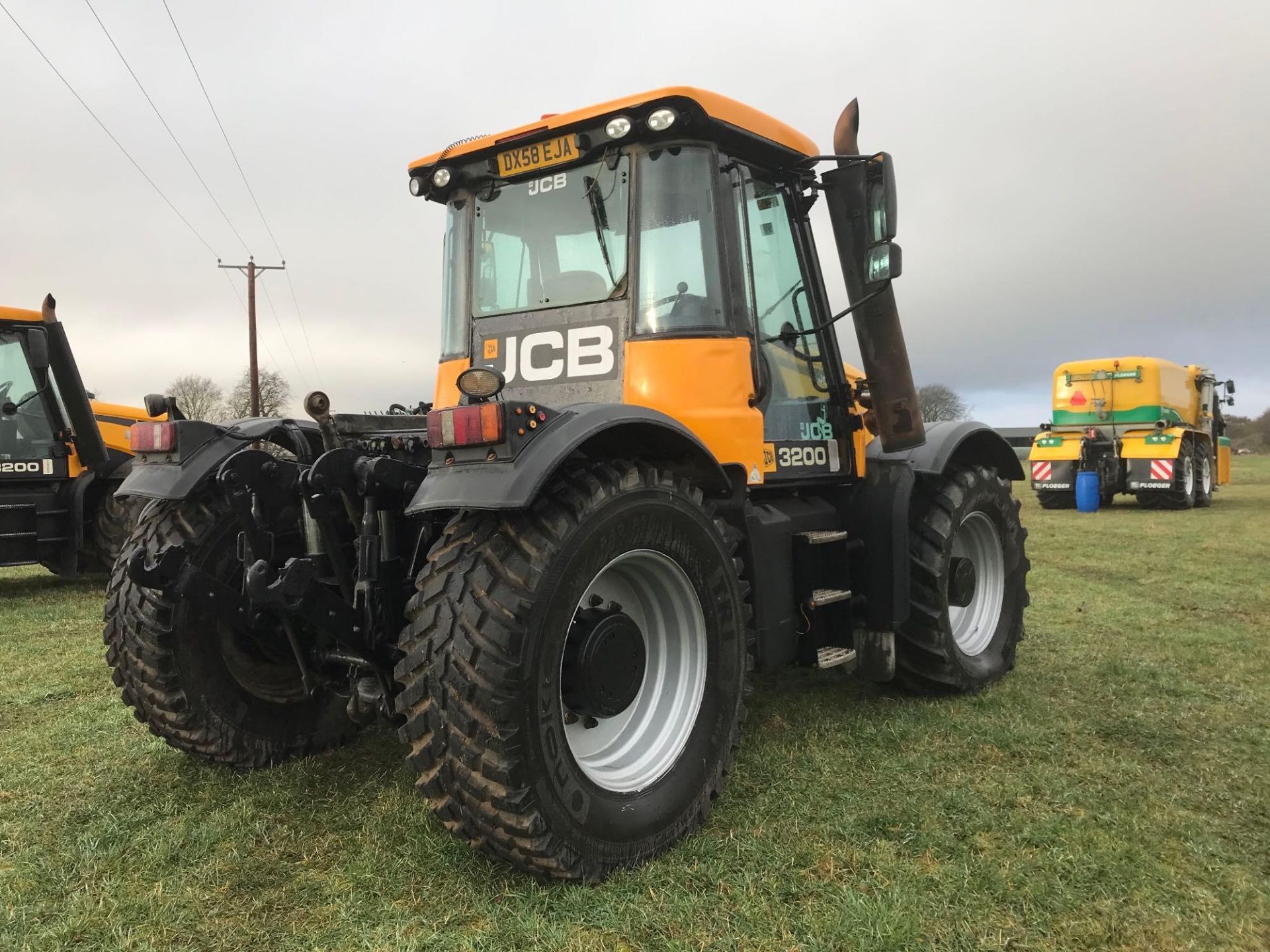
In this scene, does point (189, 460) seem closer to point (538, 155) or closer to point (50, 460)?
point (538, 155)

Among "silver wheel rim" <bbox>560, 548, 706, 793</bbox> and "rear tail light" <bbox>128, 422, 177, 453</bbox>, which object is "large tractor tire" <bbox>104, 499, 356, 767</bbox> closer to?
"rear tail light" <bbox>128, 422, 177, 453</bbox>

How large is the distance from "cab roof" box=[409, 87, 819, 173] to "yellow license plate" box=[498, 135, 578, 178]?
0.05m

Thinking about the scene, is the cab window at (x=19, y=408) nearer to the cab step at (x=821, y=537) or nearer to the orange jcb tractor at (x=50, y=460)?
the orange jcb tractor at (x=50, y=460)

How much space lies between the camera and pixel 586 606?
9.32 feet

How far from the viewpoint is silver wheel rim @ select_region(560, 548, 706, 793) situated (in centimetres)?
287

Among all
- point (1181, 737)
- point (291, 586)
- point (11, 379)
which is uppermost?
point (11, 379)

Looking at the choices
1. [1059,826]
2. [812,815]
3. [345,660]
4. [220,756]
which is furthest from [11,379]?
[1059,826]

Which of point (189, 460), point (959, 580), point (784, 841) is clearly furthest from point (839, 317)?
point (189, 460)

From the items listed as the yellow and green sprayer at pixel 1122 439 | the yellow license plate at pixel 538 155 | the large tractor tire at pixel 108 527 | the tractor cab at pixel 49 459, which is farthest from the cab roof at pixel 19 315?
the yellow and green sprayer at pixel 1122 439

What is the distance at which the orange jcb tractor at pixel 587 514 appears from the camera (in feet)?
7.99

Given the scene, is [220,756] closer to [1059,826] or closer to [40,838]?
[40,838]

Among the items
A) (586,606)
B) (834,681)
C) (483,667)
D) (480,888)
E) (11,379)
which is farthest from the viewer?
(11,379)

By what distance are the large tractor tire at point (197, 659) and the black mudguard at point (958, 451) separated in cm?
286

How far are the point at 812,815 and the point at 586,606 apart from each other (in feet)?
3.49
